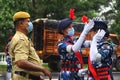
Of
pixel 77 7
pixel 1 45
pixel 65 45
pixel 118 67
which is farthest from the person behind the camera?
pixel 77 7

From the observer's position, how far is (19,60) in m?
6.19

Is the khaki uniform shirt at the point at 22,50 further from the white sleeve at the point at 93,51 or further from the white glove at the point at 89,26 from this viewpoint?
the white glove at the point at 89,26

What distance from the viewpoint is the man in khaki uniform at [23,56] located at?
6.16 meters

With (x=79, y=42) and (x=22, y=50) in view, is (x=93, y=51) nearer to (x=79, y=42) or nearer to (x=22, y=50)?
(x=79, y=42)

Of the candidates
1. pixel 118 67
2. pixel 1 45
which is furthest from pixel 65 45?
pixel 1 45

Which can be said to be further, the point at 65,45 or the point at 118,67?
the point at 118,67

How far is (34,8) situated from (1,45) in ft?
12.8

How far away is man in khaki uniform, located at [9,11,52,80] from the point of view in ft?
Answer: 20.2

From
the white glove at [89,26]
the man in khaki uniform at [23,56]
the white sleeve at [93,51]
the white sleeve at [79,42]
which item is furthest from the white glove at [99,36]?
the man in khaki uniform at [23,56]

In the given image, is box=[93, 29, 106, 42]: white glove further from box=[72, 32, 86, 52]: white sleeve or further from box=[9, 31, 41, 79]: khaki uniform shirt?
box=[9, 31, 41, 79]: khaki uniform shirt

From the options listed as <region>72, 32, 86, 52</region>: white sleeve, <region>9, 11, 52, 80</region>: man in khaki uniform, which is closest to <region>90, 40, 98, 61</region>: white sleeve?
<region>72, 32, 86, 52</region>: white sleeve

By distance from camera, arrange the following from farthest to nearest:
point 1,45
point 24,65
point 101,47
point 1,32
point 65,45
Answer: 1. point 1,45
2. point 1,32
3. point 65,45
4. point 101,47
5. point 24,65

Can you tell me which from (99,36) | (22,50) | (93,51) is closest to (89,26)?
(99,36)

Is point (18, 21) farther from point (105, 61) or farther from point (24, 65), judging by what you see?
point (105, 61)
